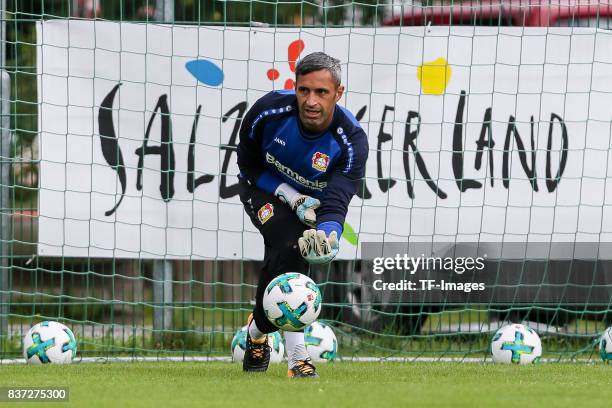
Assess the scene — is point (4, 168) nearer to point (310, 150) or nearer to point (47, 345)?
point (47, 345)

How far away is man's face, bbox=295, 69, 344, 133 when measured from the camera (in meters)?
7.08

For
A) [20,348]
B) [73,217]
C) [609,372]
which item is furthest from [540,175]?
[20,348]

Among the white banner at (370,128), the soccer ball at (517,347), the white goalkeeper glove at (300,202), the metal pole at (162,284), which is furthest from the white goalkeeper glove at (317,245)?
the metal pole at (162,284)

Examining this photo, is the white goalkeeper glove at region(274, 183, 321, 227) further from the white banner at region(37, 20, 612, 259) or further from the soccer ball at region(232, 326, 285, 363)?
the white banner at region(37, 20, 612, 259)

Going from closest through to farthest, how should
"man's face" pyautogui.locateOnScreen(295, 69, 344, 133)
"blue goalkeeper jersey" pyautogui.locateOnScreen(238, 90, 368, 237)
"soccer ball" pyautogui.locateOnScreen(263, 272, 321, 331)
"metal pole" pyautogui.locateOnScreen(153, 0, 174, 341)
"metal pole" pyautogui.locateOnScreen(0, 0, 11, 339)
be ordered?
"soccer ball" pyautogui.locateOnScreen(263, 272, 321, 331) → "man's face" pyautogui.locateOnScreen(295, 69, 344, 133) → "blue goalkeeper jersey" pyautogui.locateOnScreen(238, 90, 368, 237) → "metal pole" pyautogui.locateOnScreen(0, 0, 11, 339) → "metal pole" pyautogui.locateOnScreen(153, 0, 174, 341)

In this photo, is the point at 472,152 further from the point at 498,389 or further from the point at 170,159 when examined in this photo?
the point at 498,389

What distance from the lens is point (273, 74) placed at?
10047 millimetres

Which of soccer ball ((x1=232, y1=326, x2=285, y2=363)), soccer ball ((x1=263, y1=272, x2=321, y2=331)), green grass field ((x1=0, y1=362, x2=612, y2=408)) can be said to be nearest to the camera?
green grass field ((x1=0, y1=362, x2=612, y2=408))

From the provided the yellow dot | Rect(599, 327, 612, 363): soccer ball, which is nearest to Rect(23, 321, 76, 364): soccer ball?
the yellow dot

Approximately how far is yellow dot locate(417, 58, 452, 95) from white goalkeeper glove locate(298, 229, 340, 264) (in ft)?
10.8

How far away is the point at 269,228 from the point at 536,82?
365cm

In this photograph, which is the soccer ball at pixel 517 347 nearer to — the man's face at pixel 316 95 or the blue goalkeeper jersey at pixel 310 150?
the blue goalkeeper jersey at pixel 310 150

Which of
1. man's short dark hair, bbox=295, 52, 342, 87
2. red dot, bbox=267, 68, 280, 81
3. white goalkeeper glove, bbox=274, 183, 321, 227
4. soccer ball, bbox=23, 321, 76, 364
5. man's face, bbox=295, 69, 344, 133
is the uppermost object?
red dot, bbox=267, 68, 280, 81

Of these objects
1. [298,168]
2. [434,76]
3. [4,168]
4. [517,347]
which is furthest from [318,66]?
[4,168]
